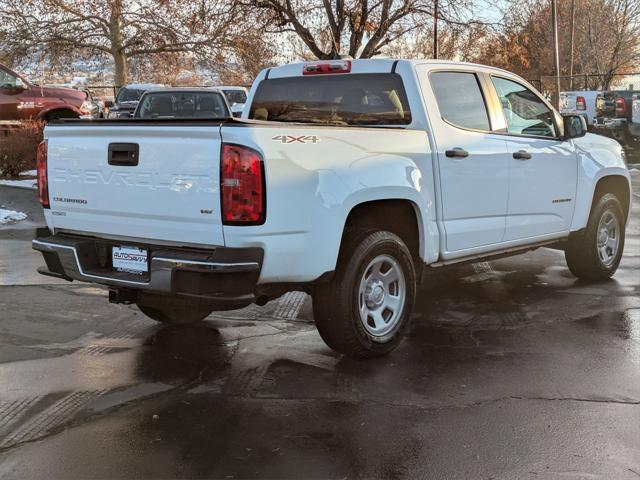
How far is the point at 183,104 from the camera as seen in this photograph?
46.9 feet

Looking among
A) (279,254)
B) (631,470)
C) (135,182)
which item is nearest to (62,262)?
(135,182)

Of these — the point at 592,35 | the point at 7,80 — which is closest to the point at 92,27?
the point at 7,80

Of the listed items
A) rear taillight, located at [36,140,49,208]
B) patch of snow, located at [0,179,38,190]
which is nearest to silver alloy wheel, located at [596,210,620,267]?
rear taillight, located at [36,140,49,208]

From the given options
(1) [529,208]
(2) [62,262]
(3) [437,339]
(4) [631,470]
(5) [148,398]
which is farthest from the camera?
(1) [529,208]

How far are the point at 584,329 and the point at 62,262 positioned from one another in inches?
147

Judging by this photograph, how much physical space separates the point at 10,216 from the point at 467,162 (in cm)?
788

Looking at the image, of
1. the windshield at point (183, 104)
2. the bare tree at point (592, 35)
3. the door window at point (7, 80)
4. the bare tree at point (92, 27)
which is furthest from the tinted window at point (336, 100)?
the bare tree at point (592, 35)

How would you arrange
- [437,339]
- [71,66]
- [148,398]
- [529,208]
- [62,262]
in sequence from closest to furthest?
1. [148,398]
2. [62,262]
3. [437,339]
4. [529,208]
5. [71,66]

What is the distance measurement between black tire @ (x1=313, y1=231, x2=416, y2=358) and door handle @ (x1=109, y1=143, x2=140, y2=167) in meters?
1.35

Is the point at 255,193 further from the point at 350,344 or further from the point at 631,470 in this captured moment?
the point at 631,470

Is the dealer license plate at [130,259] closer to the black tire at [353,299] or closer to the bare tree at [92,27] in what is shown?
the black tire at [353,299]

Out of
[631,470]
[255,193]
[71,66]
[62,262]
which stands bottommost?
[631,470]

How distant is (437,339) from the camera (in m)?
5.37

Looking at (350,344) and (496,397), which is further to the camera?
(350,344)
